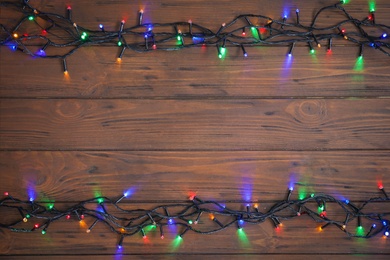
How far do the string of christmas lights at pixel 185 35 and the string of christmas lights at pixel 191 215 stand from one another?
43 centimetres

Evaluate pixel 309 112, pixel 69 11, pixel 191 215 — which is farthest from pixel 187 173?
pixel 69 11

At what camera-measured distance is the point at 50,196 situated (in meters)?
1.24

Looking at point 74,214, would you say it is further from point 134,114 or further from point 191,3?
point 191,3

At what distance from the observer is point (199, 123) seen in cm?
123

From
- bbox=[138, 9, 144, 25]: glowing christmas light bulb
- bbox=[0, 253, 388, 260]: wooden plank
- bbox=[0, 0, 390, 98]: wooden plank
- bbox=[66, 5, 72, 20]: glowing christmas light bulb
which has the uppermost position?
bbox=[66, 5, 72, 20]: glowing christmas light bulb

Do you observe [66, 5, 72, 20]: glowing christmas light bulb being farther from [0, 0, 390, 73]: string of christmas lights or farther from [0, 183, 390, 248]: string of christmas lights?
[0, 183, 390, 248]: string of christmas lights

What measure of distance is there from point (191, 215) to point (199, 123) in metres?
0.28

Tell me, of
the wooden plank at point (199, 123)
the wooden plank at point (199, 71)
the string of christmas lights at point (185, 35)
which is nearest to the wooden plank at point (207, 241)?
the wooden plank at point (199, 123)

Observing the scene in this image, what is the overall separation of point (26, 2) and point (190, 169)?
2.25 feet

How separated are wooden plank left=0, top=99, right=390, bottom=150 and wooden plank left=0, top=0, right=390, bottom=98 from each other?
0.03 m

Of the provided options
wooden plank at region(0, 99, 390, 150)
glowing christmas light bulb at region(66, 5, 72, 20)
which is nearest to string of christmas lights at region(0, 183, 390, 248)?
wooden plank at region(0, 99, 390, 150)

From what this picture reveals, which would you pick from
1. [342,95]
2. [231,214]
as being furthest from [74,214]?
[342,95]

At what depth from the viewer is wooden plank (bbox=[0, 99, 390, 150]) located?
4.02ft

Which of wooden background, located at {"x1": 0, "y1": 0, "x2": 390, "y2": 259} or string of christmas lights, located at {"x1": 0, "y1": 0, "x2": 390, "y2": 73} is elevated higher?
string of christmas lights, located at {"x1": 0, "y1": 0, "x2": 390, "y2": 73}
